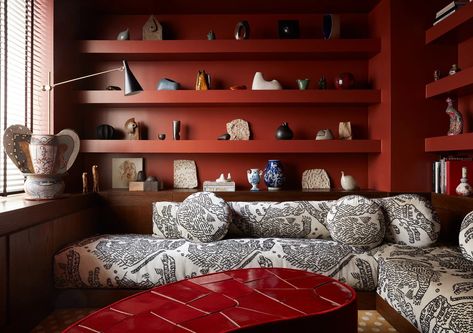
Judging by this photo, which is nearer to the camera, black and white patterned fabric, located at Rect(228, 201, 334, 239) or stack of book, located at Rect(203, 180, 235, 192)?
black and white patterned fabric, located at Rect(228, 201, 334, 239)

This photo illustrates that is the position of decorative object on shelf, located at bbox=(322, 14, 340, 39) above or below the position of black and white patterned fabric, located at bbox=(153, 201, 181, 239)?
above

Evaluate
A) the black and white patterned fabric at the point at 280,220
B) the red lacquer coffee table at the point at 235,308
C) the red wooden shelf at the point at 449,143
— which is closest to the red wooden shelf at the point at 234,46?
the red wooden shelf at the point at 449,143

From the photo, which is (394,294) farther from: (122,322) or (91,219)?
(91,219)

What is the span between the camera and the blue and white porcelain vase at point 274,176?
3924 mm

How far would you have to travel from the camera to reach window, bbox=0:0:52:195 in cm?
301

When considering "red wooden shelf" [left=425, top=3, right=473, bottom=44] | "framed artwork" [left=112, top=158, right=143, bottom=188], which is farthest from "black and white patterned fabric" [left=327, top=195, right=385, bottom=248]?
"framed artwork" [left=112, top=158, right=143, bottom=188]

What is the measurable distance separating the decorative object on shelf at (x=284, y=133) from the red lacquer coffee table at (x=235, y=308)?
6.71 feet

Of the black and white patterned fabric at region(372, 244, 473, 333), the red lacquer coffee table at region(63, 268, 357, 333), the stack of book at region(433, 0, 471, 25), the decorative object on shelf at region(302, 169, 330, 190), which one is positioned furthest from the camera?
the decorative object on shelf at region(302, 169, 330, 190)

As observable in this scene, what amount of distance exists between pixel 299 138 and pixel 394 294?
2106 millimetres

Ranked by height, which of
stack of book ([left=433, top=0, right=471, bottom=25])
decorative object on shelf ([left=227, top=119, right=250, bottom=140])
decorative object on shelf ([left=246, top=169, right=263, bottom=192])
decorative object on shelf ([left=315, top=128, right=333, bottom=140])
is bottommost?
decorative object on shelf ([left=246, top=169, right=263, bottom=192])

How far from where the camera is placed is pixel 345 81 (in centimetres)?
396

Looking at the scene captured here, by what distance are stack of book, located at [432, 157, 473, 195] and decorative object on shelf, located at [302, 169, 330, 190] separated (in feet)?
3.42

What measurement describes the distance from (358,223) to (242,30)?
2.13 metres

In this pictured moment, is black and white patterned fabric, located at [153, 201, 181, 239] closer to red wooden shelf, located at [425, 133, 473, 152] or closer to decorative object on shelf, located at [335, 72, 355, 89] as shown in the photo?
decorative object on shelf, located at [335, 72, 355, 89]
